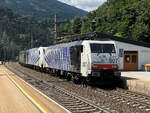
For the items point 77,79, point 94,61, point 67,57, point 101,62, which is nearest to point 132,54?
point 67,57

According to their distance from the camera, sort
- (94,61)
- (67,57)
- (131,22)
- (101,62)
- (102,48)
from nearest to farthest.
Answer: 1. (94,61)
2. (101,62)
3. (102,48)
4. (67,57)
5. (131,22)

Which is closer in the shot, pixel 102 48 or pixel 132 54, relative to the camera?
pixel 102 48

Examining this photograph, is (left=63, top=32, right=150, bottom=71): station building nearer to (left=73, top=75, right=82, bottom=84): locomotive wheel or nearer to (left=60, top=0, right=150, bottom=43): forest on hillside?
(left=73, top=75, right=82, bottom=84): locomotive wheel

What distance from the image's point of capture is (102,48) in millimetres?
16281

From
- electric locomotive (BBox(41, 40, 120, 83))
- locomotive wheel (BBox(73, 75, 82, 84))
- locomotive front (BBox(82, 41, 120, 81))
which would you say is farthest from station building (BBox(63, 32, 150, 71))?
locomotive front (BBox(82, 41, 120, 81))

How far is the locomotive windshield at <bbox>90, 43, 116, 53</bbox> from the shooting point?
52.5 feet

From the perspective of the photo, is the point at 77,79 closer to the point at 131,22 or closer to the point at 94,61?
the point at 94,61

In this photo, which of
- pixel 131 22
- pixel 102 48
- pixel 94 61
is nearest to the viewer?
pixel 94 61

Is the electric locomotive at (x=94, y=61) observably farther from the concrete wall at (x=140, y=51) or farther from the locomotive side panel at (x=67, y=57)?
the concrete wall at (x=140, y=51)

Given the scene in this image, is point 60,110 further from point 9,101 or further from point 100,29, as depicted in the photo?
point 100,29

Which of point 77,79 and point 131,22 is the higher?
point 131,22

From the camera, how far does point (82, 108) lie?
9672 millimetres

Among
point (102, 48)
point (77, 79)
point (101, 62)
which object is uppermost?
point (102, 48)

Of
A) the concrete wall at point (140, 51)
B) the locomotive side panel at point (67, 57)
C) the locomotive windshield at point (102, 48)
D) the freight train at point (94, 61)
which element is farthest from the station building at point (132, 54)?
the locomotive windshield at point (102, 48)
